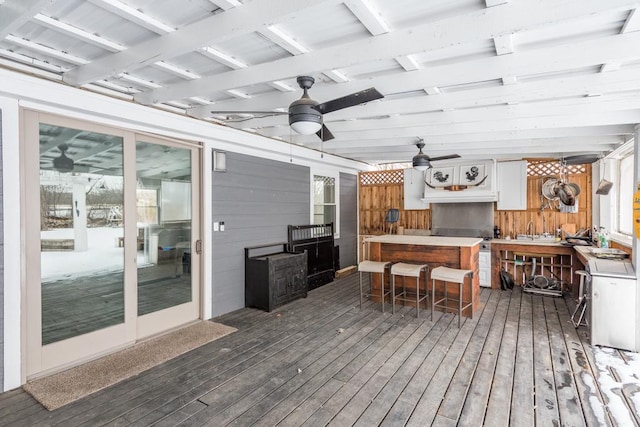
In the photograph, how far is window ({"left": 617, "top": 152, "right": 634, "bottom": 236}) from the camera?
15.6ft

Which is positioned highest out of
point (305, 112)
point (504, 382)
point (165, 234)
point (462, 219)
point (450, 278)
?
point (305, 112)

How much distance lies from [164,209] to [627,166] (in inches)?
247

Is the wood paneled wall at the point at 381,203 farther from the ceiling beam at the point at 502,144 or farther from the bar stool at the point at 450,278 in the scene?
the bar stool at the point at 450,278

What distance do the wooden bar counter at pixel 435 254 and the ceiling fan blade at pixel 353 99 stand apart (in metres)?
2.81

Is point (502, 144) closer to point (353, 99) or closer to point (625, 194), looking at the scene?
point (625, 194)

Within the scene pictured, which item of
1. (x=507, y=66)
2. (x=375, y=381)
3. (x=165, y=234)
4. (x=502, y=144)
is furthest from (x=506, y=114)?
(x=165, y=234)

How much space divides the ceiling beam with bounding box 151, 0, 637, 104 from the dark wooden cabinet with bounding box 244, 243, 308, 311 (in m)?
2.63

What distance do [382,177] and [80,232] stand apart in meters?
6.10

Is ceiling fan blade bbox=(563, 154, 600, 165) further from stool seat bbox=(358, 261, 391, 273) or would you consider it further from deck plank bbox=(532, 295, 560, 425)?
stool seat bbox=(358, 261, 391, 273)

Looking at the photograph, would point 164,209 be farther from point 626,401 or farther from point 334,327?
point 626,401

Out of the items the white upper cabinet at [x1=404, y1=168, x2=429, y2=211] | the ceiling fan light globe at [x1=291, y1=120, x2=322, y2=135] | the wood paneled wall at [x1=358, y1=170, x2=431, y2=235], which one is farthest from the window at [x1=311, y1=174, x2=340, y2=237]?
the ceiling fan light globe at [x1=291, y1=120, x2=322, y2=135]

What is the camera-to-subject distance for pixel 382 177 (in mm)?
7973

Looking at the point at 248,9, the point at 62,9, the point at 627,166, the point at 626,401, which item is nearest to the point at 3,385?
the point at 62,9

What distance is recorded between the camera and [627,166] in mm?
4914
